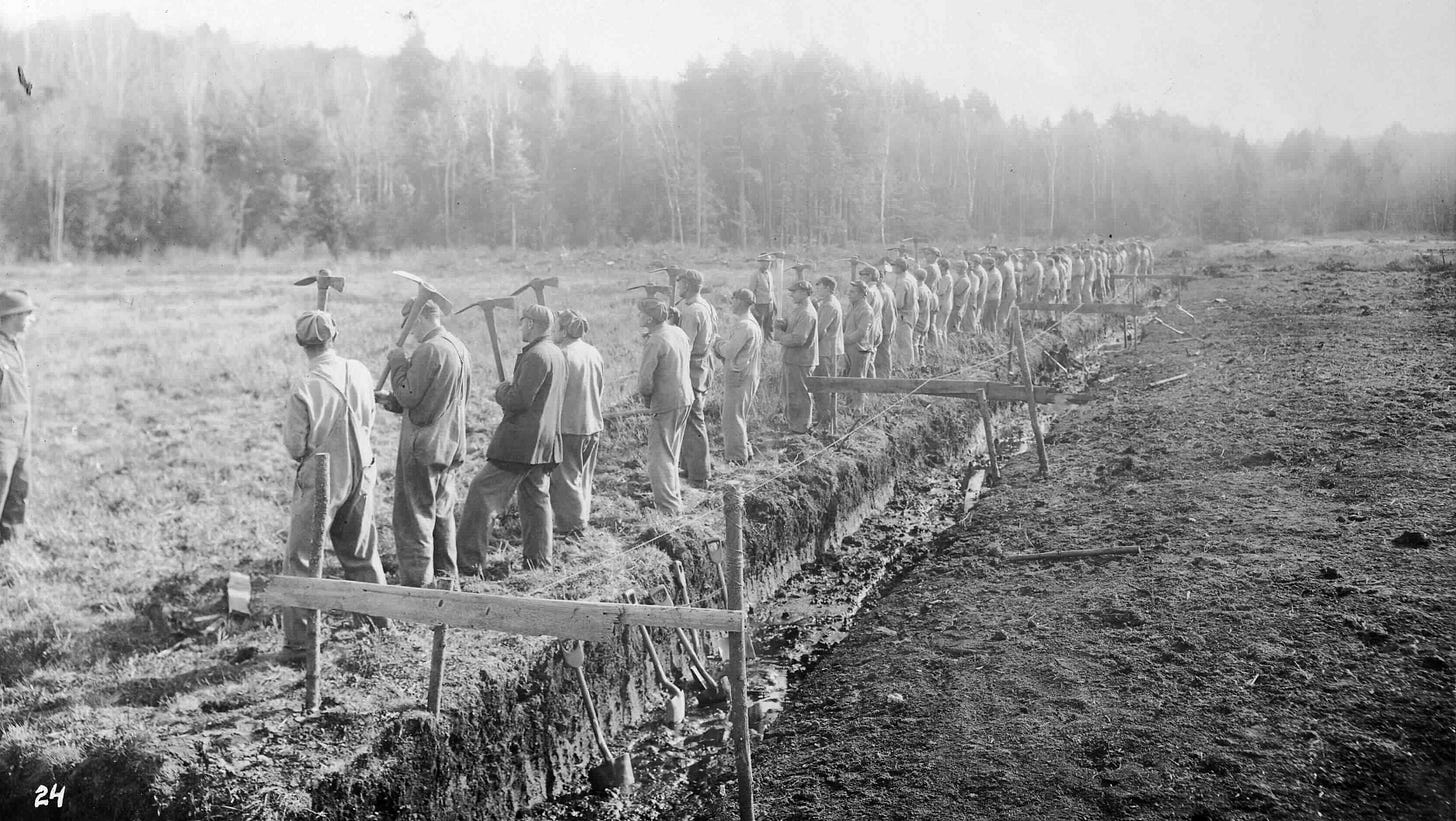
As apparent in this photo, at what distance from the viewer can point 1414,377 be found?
14430 mm

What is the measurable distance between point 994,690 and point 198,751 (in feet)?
14.3

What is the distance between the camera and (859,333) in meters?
12.8

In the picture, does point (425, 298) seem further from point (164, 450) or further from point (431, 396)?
point (164, 450)

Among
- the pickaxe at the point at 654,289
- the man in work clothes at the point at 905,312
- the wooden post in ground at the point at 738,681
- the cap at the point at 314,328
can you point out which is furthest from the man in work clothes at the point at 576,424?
the man in work clothes at the point at 905,312

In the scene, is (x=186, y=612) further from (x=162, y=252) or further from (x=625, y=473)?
(x=162, y=252)

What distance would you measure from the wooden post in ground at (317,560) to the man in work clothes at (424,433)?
1257 millimetres

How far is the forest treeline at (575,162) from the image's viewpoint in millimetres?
22422

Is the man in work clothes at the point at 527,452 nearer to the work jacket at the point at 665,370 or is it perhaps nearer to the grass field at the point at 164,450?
the grass field at the point at 164,450

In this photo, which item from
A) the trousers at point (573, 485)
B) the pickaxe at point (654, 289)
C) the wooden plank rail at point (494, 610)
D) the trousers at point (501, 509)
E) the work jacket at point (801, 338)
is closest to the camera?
the wooden plank rail at point (494, 610)

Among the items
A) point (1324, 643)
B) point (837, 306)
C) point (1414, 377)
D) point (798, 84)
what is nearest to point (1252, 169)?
point (798, 84)

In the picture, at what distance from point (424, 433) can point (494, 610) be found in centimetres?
212

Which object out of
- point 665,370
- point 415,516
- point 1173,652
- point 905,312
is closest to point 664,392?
point 665,370

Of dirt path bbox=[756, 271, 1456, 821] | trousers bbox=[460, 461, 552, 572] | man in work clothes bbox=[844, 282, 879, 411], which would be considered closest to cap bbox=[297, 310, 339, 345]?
trousers bbox=[460, 461, 552, 572]

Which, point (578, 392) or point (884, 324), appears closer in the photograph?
point (578, 392)
